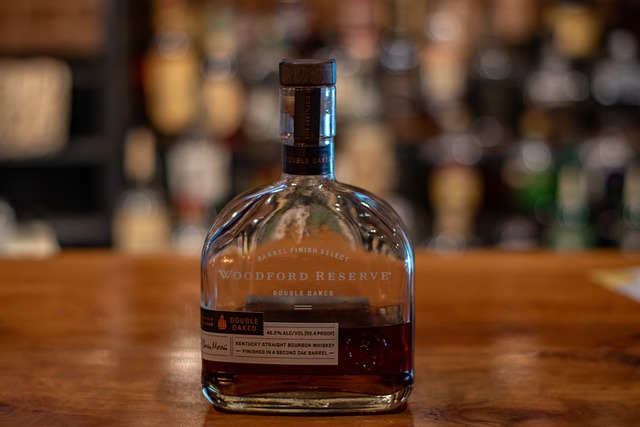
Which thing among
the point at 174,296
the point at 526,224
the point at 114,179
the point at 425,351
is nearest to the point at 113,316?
the point at 174,296

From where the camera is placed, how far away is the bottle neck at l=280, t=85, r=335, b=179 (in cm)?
74

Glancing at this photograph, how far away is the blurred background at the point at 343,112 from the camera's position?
3.19 metres

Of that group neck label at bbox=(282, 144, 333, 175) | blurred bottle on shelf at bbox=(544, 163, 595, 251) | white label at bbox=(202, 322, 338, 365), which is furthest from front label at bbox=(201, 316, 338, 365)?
blurred bottle on shelf at bbox=(544, 163, 595, 251)

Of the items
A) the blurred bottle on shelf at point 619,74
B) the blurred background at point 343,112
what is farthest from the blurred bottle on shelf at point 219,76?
the blurred bottle on shelf at point 619,74

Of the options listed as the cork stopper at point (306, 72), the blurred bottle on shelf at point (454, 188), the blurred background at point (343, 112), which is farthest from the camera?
the blurred bottle on shelf at point (454, 188)

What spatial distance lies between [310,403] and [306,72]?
0.24m

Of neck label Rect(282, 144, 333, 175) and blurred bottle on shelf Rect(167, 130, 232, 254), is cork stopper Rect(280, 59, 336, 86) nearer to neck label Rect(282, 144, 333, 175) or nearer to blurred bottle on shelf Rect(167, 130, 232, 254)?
neck label Rect(282, 144, 333, 175)

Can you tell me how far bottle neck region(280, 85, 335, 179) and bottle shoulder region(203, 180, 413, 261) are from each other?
0.02 m

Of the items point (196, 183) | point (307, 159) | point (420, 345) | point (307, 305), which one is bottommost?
point (196, 183)

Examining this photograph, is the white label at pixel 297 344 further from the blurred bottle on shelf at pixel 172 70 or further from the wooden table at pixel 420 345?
the blurred bottle on shelf at pixel 172 70

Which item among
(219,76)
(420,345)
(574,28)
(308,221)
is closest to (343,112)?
(219,76)

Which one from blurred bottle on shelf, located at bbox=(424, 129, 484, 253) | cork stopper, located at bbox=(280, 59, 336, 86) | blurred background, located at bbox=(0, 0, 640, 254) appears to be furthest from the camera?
blurred bottle on shelf, located at bbox=(424, 129, 484, 253)

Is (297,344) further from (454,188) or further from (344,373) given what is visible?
(454,188)

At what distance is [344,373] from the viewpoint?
750mm
